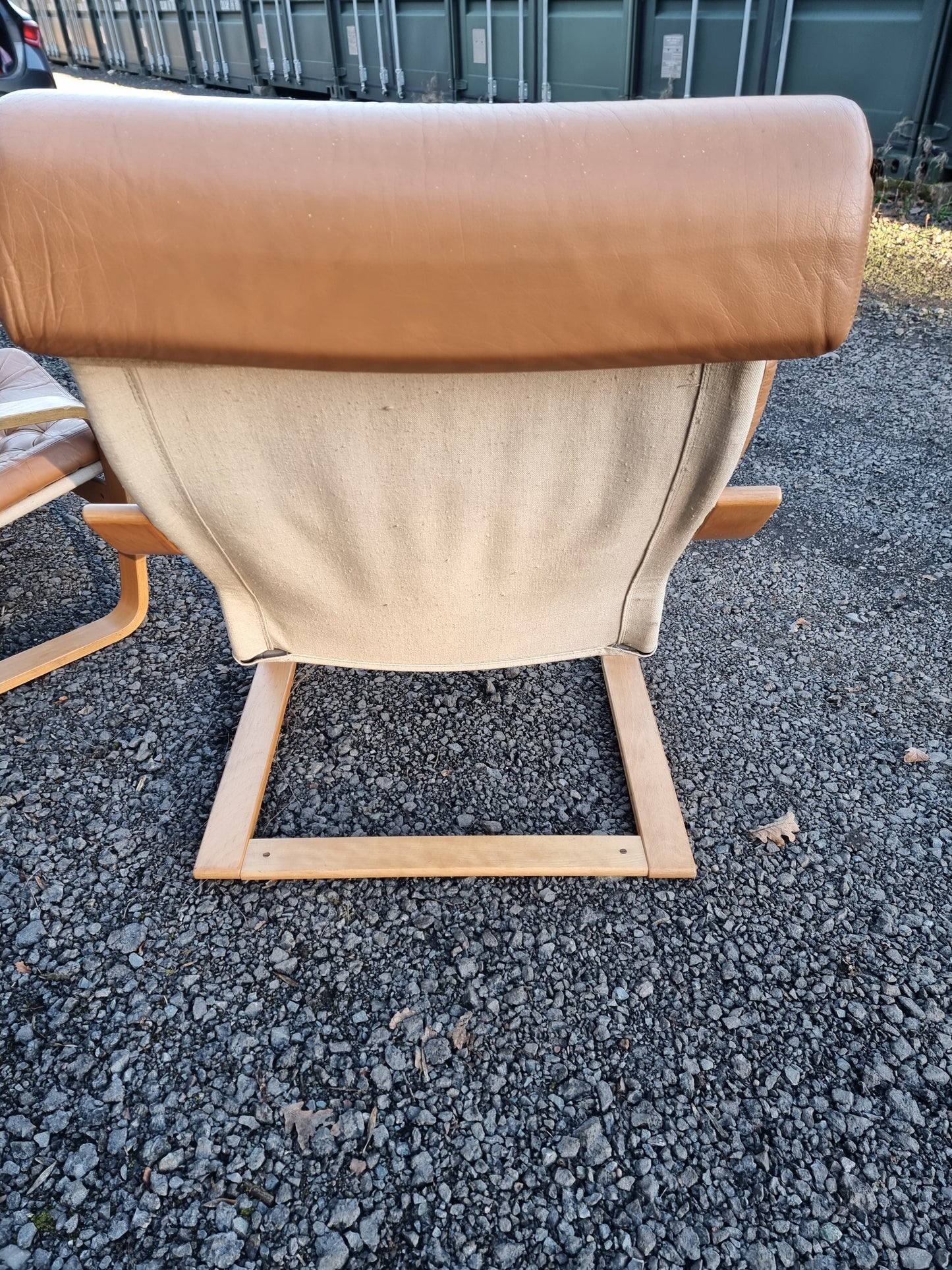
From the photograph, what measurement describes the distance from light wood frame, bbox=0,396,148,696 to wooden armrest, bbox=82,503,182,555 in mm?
409

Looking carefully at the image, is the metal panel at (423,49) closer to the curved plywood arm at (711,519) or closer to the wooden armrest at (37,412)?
the wooden armrest at (37,412)

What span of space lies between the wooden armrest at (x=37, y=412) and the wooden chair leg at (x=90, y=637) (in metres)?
0.44

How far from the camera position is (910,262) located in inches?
176

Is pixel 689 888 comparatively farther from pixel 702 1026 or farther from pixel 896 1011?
pixel 896 1011

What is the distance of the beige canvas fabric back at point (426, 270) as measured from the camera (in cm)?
82

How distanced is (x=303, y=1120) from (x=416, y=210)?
4.12 ft

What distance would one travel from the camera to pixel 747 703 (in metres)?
2.02

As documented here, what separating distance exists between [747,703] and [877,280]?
3399 millimetres

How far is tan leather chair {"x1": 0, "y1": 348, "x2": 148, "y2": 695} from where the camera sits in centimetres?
183

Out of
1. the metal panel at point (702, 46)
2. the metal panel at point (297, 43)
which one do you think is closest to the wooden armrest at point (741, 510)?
the metal panel at point (702, 46)

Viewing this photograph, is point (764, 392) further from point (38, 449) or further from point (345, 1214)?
point (38, 449)

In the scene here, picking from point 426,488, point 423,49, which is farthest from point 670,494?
point 423,49

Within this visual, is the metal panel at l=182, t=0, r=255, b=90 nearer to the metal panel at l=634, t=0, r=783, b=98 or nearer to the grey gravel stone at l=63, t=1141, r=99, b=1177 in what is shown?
the metal panel at l=634, t=0, r=783, b=98

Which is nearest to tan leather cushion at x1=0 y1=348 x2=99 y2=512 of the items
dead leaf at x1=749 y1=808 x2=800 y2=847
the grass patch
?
dead leaf at x1=749 y1=808 x2=800 y2=847
